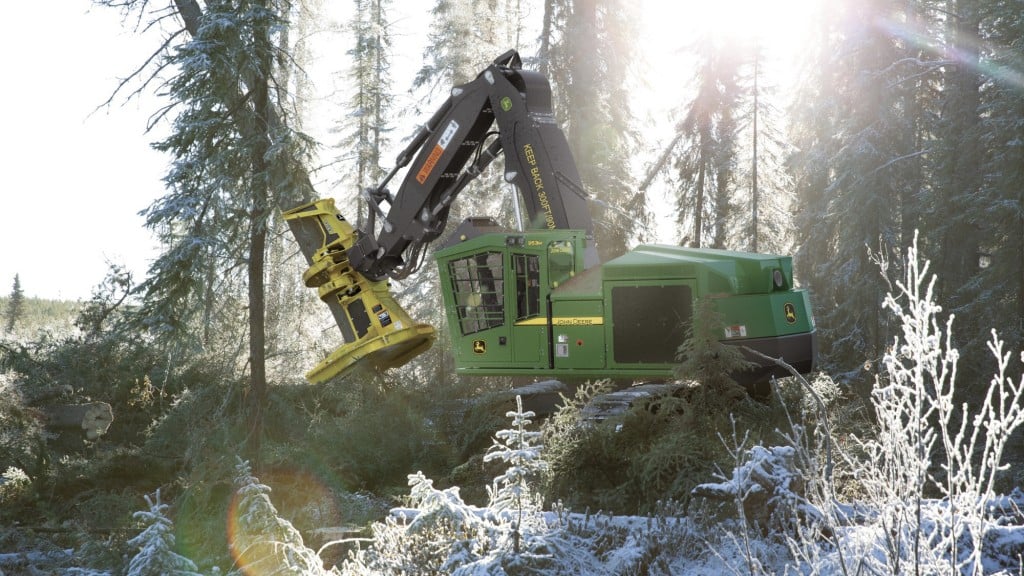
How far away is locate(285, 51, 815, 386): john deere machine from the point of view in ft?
31.6

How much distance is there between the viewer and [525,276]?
10.5m

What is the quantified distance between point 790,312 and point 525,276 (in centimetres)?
306

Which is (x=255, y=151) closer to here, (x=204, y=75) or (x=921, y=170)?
(x=204, y=75)

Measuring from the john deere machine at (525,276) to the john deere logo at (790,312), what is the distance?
2cm

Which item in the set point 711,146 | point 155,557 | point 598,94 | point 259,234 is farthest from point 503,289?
point 711,146

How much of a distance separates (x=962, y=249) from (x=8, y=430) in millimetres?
16595

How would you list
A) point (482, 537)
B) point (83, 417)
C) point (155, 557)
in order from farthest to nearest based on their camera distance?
point (83, 417) → point (482, 537) → point (155, 557)

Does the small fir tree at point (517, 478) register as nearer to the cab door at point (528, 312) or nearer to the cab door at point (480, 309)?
the cab door at point (528, 312)

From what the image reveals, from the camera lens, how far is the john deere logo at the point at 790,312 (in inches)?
386

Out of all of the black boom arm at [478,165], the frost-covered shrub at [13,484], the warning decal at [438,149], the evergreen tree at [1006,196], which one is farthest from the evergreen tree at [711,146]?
the frost-covered shrub at [13,484]

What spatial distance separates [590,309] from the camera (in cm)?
995

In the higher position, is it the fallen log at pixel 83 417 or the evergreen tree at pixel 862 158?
the evergreen tree at pixel 862 158

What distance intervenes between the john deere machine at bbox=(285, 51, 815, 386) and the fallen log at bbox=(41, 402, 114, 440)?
287 centimetres

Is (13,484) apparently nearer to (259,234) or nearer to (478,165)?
(259,234)
